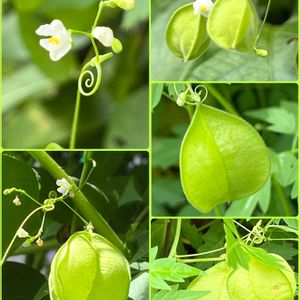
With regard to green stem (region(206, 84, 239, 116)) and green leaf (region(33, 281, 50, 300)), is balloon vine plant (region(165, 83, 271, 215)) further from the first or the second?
green leaf (region(33, 281, 50, 300))

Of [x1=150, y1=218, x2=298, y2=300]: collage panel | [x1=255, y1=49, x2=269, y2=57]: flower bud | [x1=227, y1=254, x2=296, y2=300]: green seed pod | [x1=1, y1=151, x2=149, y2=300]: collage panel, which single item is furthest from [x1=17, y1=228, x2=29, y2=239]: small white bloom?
[x1=255, y1=49, x2=269, y2=57]: flower bud

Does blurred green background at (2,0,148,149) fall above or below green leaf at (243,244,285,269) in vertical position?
above

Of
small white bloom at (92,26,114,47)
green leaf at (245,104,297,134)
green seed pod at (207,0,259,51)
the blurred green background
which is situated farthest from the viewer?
the blurred green background

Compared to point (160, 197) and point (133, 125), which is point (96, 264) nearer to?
point (160, 197)

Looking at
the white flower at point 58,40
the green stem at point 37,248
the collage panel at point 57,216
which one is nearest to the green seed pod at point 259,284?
the collage panel at point 57,216

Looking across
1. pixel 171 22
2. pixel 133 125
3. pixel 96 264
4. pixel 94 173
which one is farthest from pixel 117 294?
pixel 133 125
